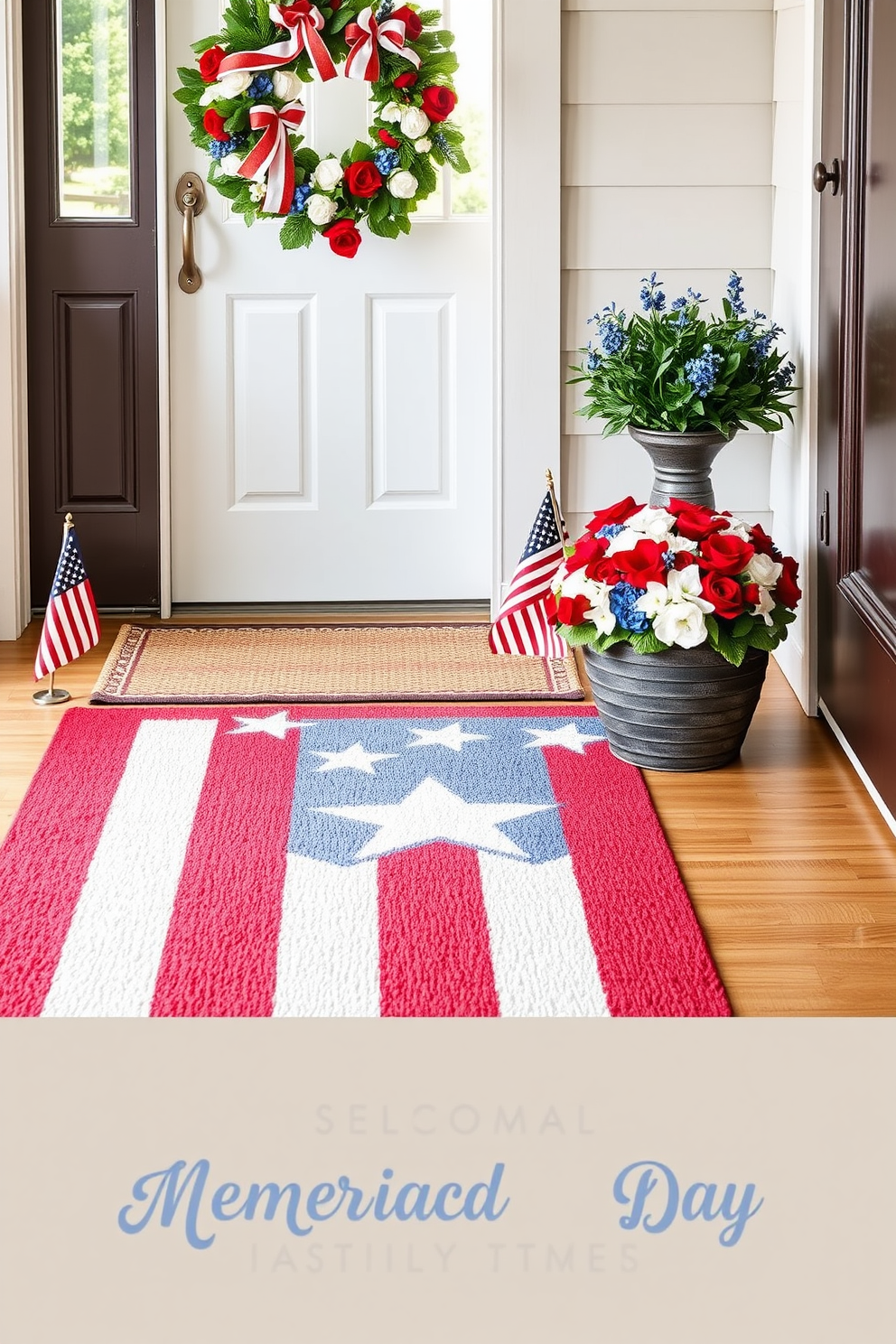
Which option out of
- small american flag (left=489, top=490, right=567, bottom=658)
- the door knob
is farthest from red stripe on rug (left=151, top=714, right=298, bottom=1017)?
the door knob

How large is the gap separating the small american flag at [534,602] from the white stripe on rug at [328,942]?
3.48 ft

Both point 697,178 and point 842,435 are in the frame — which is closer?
point 842,435

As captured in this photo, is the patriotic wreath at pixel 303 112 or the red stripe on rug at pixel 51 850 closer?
the red stripe on rug at pixel 51 850

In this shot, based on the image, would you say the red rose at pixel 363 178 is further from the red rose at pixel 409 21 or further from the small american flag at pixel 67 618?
the small american flag at pixel 67 618

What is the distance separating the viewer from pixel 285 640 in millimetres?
4020

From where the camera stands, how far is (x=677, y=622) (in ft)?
9.44

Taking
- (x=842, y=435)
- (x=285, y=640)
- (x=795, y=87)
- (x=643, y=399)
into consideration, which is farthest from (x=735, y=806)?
(x=795, y=87)

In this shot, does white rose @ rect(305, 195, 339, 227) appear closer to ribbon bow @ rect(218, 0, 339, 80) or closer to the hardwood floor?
ribbon bow @ rect(218, 0, 339, 80)

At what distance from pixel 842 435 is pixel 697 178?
1.10 metres

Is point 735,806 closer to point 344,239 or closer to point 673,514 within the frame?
point 673,514

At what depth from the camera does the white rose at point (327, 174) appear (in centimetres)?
385

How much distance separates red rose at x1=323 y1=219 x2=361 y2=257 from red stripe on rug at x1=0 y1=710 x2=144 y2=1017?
51.3 inches

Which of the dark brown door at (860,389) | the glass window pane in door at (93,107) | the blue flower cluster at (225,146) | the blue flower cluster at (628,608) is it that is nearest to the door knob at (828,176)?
the dark brown door at (860,389)

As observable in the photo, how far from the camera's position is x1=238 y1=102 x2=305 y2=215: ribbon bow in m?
3.77
